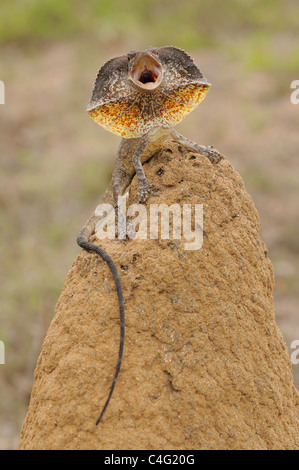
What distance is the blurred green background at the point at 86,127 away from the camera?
8.06 m

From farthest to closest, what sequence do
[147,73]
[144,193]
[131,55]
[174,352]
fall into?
[147,73] → [131,55] → [144,193] → [174,352]

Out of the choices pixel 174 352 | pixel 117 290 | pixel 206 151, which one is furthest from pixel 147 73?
pixel 174 352

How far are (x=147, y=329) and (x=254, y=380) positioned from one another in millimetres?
568

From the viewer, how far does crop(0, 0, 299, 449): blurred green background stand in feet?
26.5

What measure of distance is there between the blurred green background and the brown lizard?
373 centimetres

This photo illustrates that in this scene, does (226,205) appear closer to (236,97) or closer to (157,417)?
(157,417)

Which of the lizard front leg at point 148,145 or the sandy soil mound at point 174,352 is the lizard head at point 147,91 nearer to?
the lizard front leg at point 148,145

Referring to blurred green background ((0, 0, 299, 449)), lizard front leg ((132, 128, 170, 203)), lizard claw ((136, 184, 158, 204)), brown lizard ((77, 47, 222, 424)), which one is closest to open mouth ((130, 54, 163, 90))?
brown lizard ((77, 47, 222, 424))

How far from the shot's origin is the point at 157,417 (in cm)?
270

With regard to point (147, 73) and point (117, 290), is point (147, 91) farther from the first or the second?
point (117, 290)

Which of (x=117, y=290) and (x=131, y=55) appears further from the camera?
(x=131, y=55)

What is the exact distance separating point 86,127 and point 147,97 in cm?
993

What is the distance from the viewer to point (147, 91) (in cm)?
332

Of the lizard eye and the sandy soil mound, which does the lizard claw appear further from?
the lizard eye
